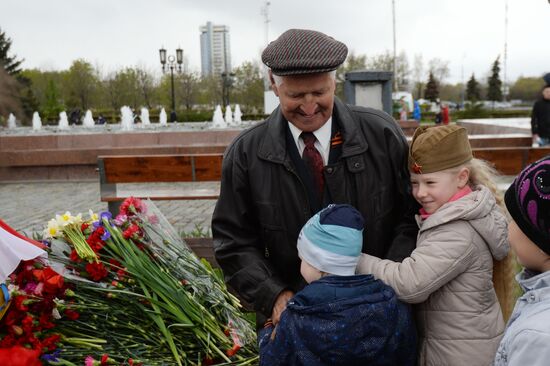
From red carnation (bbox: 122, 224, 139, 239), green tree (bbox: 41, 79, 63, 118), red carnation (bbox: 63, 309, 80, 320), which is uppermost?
green tree (bbox: 41, 79, 63, 118)

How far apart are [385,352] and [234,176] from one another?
0.92 m

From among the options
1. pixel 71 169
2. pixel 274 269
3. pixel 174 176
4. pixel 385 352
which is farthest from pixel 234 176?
pixel 71 169

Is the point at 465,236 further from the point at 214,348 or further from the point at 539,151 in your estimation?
the point at 539,151

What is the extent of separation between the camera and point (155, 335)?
9.37 ft

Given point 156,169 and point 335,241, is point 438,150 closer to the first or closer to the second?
point 335,241

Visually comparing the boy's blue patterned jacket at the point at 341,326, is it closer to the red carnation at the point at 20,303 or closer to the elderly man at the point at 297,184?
the elderly man at the point at 297,184

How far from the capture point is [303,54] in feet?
6.78

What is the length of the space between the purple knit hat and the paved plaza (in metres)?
6.10

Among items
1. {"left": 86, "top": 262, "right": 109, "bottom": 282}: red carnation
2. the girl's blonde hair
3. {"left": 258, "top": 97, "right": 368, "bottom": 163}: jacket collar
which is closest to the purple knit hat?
the girl's blonde hair

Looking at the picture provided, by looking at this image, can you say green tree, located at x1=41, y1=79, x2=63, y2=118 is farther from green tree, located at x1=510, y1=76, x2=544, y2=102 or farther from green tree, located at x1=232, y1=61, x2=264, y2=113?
green tree, located at x1=510, y1=76, x2=544, y2=102

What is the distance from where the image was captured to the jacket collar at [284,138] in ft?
7.45

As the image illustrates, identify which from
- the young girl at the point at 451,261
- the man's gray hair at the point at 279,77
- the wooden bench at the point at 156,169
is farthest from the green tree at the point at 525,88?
the man's gray hair at the point at 279,77

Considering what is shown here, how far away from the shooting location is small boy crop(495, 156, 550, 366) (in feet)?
4.54

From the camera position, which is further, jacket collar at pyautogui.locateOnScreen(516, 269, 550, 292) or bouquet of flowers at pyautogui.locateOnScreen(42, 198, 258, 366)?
bouquet of flowers at pyautogui.locateOnScreen(42, 198, 258, 366)
